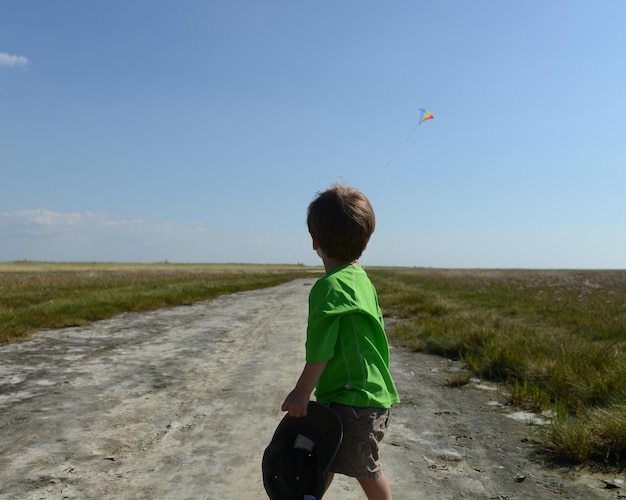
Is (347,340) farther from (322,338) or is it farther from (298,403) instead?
(298,403)

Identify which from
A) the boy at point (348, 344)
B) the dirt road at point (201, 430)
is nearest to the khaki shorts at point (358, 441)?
the boy at point (348, 344)

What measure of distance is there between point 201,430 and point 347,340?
2.34 metres

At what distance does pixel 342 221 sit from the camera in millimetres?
2465

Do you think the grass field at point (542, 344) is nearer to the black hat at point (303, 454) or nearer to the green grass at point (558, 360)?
the green grass at point (558, 360)

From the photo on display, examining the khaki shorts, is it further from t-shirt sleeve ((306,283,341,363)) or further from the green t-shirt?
t-shirt sleeve ((306,283,341,363))

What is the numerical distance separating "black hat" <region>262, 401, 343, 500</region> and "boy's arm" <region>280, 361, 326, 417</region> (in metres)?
0.07

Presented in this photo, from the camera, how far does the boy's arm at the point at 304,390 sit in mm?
2316

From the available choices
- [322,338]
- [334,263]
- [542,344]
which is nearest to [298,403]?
[322,338]

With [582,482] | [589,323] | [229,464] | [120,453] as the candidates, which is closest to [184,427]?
[120,453]

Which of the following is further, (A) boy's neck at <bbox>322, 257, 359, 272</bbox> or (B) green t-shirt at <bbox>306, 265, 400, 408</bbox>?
(A) boy's neck at <bbox>322, 257, 359, 272</bbox>

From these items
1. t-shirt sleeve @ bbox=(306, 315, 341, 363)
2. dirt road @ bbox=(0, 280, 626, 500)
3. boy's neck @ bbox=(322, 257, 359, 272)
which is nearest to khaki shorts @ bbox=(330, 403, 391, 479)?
t-shirt sleeve @ bbox=(306, 315, 341, 363)

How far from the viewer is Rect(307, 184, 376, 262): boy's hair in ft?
8.09

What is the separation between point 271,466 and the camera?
2436mm

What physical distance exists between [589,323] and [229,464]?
32.7ft
